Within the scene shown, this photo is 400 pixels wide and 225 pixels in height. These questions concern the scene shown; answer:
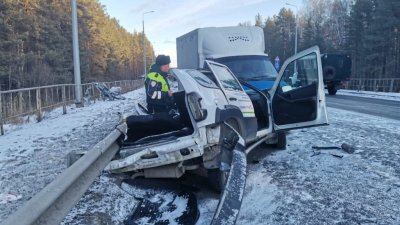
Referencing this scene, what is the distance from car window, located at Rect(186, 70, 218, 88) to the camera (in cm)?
507

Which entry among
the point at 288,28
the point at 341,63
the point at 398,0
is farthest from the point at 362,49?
the point at 288,28

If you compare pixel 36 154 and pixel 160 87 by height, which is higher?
pixel 160 87

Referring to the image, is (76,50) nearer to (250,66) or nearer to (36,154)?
(250,66)

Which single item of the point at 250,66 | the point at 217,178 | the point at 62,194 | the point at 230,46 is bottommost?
the point at 217,178

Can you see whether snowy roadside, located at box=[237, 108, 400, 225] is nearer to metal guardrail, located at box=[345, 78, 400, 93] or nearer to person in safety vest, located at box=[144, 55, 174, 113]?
person in safety vest, located at box=[144, 55, 174, 113]

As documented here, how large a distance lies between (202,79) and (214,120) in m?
0.89

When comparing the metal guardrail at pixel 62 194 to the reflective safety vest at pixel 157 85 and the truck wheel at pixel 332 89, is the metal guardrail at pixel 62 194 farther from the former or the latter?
the truck wheel at pixel 332 89

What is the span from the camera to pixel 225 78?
5.96 metres

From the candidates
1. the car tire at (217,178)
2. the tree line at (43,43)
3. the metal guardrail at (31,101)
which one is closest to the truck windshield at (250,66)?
the car tire at (217,178)

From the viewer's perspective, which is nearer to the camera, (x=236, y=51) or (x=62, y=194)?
(x=62, y=194)

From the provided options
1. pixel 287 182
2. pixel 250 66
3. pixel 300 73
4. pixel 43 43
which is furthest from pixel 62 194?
pixel 43 43

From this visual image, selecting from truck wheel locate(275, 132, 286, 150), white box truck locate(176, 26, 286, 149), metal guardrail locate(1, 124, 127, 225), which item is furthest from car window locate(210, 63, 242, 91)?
white box truck locate(176, 26, 286, 149)

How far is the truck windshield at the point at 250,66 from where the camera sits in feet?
34.2

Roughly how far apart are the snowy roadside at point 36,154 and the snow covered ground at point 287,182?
0.01 metres
